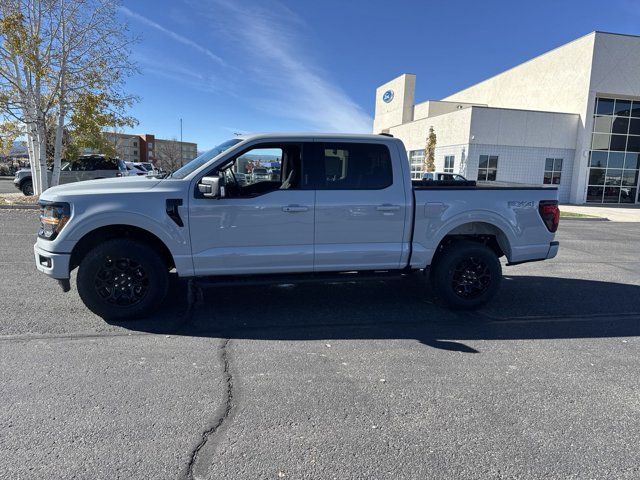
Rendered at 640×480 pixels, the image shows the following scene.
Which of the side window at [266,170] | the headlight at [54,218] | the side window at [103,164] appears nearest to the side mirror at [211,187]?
the side window at [266,170]

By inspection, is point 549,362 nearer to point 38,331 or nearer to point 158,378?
point 158,378

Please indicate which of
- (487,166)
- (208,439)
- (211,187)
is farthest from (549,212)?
(487,166)

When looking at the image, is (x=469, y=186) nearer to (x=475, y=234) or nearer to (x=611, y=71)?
(x=475, y=234)

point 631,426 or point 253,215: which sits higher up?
point 253,215

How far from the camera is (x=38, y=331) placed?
4.41 m

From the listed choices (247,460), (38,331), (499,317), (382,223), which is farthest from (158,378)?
(499,317)

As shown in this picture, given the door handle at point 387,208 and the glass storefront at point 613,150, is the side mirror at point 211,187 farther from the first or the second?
the glass storefront at point 613,150

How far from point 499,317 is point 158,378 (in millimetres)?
3776

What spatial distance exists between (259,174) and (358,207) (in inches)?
49.3

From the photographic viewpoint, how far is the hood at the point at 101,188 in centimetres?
446

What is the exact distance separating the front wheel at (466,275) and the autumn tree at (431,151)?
Answer: 82.4 feet

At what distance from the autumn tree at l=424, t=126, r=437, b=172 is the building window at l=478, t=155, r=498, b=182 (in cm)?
400

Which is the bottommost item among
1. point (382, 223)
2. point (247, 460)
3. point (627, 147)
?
point (247, 460)

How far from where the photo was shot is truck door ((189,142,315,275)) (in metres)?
4.63
